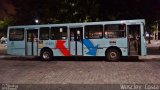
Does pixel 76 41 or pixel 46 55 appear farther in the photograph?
pixel 46 55

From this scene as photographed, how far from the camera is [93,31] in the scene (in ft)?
83.4

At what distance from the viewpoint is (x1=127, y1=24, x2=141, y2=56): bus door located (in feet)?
79.7

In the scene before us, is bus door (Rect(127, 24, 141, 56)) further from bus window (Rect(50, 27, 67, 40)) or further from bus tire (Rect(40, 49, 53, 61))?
bus tire (Rect(40, 49, 53, 61))

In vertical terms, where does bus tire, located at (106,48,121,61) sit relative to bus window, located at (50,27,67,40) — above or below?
below

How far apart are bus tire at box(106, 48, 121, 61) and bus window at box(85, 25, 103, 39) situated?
118 centimetres

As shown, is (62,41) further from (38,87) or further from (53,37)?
(38,87)

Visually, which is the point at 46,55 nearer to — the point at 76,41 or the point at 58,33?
the point at 58,33

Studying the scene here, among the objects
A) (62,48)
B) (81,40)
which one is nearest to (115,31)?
(81,40)

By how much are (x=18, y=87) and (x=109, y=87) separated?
2684 mm

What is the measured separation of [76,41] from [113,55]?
2.69 metres

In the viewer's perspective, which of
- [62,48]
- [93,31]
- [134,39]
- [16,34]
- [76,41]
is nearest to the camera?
[134,39]

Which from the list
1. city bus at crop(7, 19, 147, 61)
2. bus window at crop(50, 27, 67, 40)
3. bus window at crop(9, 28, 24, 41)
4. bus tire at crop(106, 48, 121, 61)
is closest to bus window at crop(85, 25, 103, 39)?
city bus at crop(7, 19, 147, 61)

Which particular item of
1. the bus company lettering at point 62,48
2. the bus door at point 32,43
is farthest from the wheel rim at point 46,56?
the bus company lettering at point 62,48

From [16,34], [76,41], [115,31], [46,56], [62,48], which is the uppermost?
[115,31]
